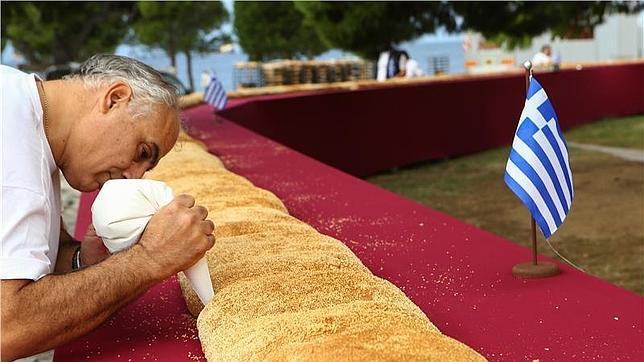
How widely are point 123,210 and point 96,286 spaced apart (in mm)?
157

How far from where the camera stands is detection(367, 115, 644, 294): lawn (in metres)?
7.18

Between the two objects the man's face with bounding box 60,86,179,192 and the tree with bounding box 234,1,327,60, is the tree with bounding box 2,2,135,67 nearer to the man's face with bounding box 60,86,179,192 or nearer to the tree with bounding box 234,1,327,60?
the tree with bounding box 234,1,327,60

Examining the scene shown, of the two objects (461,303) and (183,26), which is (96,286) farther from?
(183,26)

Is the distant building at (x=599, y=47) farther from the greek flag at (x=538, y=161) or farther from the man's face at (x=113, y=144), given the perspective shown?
the man's face at (x=113, y=144)

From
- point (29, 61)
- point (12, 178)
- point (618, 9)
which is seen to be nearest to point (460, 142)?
point (618, 9)

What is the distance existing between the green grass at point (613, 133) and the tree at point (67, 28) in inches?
424

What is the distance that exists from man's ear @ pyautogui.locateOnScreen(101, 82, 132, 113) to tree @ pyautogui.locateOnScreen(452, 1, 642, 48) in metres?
8.29

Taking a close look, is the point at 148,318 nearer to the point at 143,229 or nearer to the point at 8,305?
the point at 143,229

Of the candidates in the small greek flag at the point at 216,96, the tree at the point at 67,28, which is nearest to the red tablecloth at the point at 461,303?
the small greek flag at the point at 216,96

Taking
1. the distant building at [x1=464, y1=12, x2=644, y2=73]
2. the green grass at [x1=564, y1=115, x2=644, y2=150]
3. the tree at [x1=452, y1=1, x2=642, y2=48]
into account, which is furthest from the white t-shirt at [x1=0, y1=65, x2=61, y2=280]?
the distant building at [x1=464, y1=12, x2=644, y2=73]

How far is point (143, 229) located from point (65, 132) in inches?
10.5

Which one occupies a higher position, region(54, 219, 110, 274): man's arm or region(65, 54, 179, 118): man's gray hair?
region(65, 54, 179, 118): man's gray hair

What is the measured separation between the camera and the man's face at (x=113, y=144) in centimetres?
196

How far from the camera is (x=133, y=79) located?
1974 millimetres
